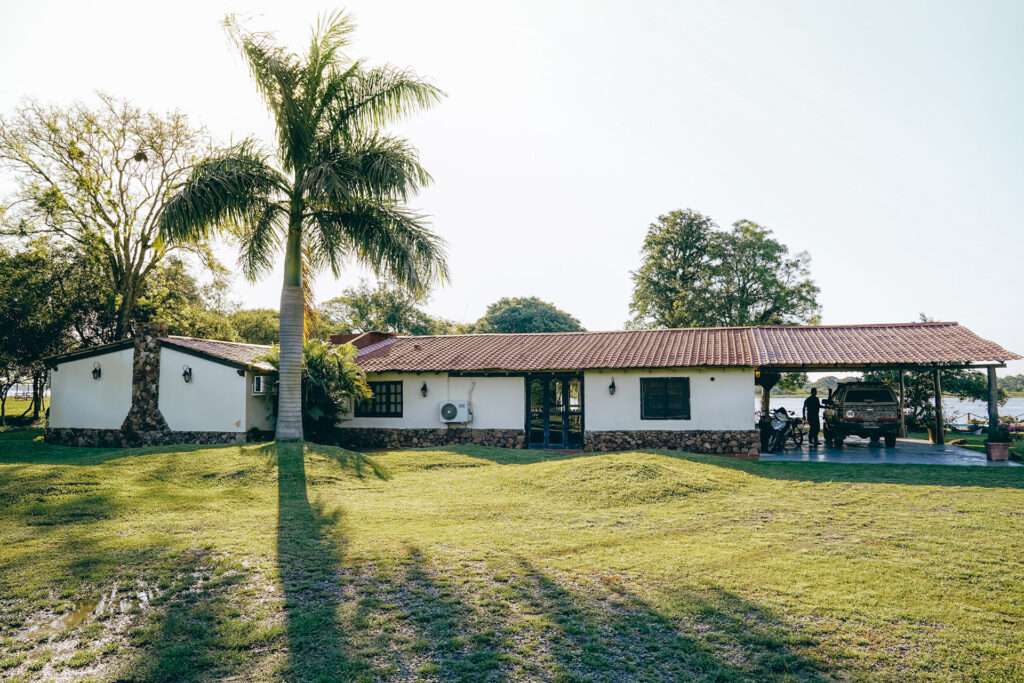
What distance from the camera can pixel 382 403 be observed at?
21.0 metres

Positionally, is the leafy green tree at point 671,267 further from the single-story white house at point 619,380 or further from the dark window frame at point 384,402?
the dark window frame at point 384,402

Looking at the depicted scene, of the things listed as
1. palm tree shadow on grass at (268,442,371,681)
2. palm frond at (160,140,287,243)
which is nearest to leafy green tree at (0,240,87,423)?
palm frond at (160,140,287,243)

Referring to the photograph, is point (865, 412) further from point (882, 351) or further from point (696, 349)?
point (696, 349)

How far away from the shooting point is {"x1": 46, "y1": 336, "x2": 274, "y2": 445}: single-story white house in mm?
18406

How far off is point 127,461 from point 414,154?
28.4 feet

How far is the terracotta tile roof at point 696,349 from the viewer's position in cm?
1744

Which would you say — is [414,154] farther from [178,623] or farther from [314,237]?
[178,623]

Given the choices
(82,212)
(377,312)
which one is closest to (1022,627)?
(82,212)

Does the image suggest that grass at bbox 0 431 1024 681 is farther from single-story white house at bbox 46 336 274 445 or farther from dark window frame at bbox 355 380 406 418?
dark window frame at bbox 355 380 406 418

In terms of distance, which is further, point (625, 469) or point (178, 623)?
point (625, 469)

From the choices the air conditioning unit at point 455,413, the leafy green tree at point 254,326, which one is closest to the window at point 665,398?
the air conditioning unit at point 455,413

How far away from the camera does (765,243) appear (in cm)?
3622

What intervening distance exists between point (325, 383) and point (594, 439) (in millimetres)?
7859

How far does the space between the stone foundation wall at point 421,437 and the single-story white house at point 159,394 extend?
110 inches
